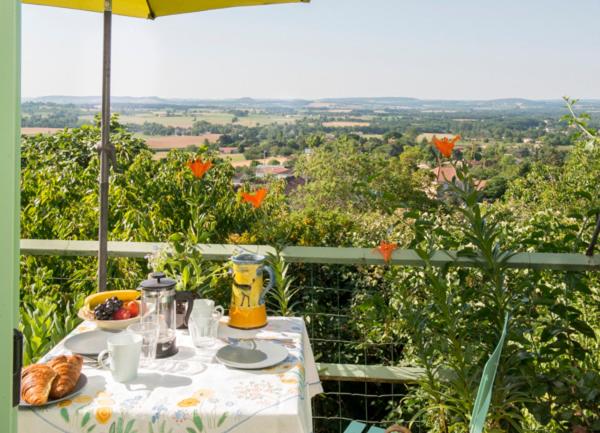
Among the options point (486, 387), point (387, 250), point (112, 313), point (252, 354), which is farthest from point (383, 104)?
point (486, 387)

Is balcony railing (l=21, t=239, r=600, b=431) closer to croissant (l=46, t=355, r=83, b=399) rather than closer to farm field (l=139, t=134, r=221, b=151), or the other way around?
croissant (l=46, t=355, r=83, b=399)

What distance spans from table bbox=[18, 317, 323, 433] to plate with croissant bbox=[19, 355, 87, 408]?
2 cm

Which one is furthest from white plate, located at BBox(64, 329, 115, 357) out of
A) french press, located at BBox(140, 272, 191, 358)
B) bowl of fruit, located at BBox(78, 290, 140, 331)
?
french press, located at BBox(140, 272, 191, 358)

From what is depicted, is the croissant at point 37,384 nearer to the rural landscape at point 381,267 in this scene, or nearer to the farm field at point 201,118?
the rural landscape at point 381,267

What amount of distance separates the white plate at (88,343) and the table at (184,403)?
0.08 meters

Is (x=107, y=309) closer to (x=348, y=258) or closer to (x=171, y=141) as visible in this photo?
(x=348, y=258)

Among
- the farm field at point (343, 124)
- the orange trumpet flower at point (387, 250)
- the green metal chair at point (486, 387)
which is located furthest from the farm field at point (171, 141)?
the green metal chair at point (486, 387)

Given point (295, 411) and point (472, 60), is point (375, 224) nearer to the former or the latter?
point (295, 411)

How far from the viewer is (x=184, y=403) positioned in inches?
47.9

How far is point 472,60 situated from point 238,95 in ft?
26.2

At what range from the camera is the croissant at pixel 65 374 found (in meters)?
1.21

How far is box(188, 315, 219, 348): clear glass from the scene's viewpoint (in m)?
1.54

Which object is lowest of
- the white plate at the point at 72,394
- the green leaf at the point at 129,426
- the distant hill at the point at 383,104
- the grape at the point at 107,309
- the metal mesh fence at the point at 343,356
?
the metal mesh fence at the point at 343,356

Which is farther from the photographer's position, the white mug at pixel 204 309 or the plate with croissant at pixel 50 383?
the white mug at pixel 204 309
